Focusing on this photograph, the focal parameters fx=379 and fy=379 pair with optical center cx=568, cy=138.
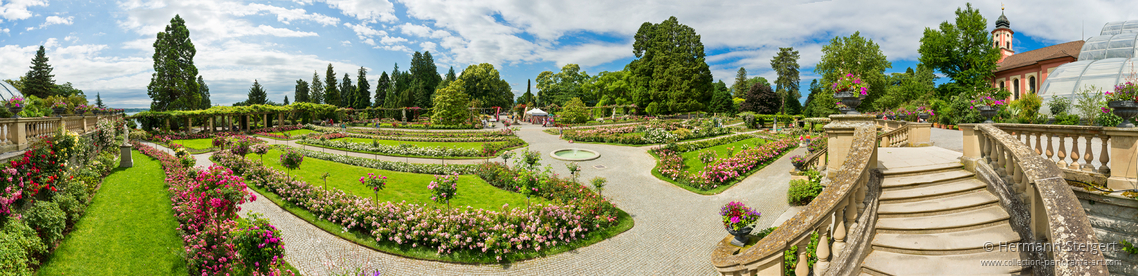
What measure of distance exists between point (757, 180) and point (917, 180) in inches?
297

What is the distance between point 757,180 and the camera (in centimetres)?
1240

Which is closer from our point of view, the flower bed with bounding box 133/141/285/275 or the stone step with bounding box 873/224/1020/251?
the stone step with bounding box 873/224/1020/251

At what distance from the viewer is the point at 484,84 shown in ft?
199

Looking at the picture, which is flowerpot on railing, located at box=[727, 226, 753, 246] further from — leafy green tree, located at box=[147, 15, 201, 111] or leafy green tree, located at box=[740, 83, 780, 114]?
leafy green tree, located at box=[147, 15, 201, 111]

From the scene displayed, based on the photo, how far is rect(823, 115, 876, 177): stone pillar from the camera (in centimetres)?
590

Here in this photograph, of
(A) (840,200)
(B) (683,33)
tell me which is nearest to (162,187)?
(A) (840,200)

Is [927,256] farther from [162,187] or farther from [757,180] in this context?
[162,187]

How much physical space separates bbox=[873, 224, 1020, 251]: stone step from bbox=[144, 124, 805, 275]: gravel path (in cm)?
283

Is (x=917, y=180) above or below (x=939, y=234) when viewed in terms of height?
above

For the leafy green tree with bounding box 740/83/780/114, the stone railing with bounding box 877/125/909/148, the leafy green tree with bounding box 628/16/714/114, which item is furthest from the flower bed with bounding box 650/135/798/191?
the leafy green tree with bounding box 740/83/780/114

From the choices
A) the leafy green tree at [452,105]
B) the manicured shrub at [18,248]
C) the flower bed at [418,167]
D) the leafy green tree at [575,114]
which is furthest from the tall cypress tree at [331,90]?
the manicured shrub at [18,248]

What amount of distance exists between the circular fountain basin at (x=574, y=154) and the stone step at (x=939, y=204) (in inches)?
510

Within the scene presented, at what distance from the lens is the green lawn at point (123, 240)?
6402 mm

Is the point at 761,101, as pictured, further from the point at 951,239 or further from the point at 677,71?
the point at 951,239
